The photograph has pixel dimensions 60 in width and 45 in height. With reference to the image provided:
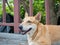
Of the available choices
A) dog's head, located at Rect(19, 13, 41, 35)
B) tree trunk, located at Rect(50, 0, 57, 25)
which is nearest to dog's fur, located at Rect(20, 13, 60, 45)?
dog's head, located at Rect(19, 13, 41, 35)

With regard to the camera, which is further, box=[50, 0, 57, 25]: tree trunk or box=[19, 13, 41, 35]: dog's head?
box=[50, 0, 57, 25]: tree trunk

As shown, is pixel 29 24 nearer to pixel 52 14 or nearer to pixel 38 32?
pixel 38 32

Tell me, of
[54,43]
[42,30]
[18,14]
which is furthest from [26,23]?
[18,14]

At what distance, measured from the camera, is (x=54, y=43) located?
7.42 m

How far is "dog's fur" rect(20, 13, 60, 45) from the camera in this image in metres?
6.89

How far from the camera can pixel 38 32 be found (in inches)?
280

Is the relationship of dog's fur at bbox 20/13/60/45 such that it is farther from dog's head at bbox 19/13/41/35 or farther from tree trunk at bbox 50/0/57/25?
tree trunk at bbox 50/0/57/25

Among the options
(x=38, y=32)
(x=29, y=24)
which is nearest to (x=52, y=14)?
(x=38, y=32)

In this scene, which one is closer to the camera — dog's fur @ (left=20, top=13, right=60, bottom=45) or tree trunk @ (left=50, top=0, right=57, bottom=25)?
dog's fur @ (left=20, top=13, right=60, bottom=45)

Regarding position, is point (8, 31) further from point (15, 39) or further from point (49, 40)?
point (49, 40)

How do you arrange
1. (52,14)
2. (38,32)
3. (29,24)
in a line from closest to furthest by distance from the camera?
(29,24) < (38,32) < (52,14)

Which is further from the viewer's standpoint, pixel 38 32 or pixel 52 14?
pixel 52 14

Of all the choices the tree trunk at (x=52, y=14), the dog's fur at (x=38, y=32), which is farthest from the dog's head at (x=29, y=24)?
the tree trunk at (x=52, y=14)

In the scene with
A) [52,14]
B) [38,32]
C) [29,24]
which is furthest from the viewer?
[52,14]
